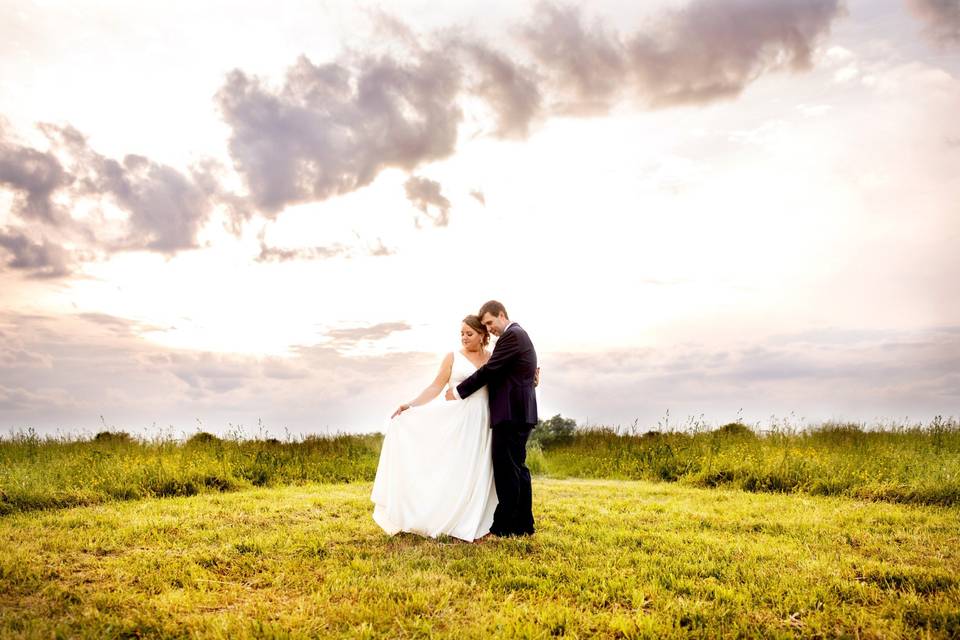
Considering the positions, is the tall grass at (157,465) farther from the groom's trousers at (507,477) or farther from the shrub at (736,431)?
the shrub at (736,431)

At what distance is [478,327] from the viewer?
27.1ft

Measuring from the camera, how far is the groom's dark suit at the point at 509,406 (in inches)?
304

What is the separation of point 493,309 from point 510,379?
938mm

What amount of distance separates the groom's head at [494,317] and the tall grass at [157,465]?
23.4ft

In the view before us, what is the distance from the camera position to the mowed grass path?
5051 mm

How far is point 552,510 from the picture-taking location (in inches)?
390

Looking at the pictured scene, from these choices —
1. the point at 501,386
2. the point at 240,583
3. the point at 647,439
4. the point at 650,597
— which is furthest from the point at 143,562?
the point at 647,439

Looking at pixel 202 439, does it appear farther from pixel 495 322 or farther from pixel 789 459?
pixel 789 459

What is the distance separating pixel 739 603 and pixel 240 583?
459cm

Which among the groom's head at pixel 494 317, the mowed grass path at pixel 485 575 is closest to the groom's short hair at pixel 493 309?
the groom's head at pixel 494 317

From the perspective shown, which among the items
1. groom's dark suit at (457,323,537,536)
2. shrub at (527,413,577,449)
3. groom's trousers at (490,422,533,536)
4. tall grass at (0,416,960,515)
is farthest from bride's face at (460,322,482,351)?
shrub at (527,413,577,449)

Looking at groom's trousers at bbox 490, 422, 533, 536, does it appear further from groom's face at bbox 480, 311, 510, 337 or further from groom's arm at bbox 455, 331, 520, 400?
groom's face at bbox 480, 311, 510, 337

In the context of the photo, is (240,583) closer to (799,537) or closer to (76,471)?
(799,537)

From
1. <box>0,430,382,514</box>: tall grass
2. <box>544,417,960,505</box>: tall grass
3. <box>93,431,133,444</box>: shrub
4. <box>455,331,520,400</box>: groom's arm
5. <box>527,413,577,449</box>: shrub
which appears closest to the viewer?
<box>455,331,520,400</box>: groom's arm
